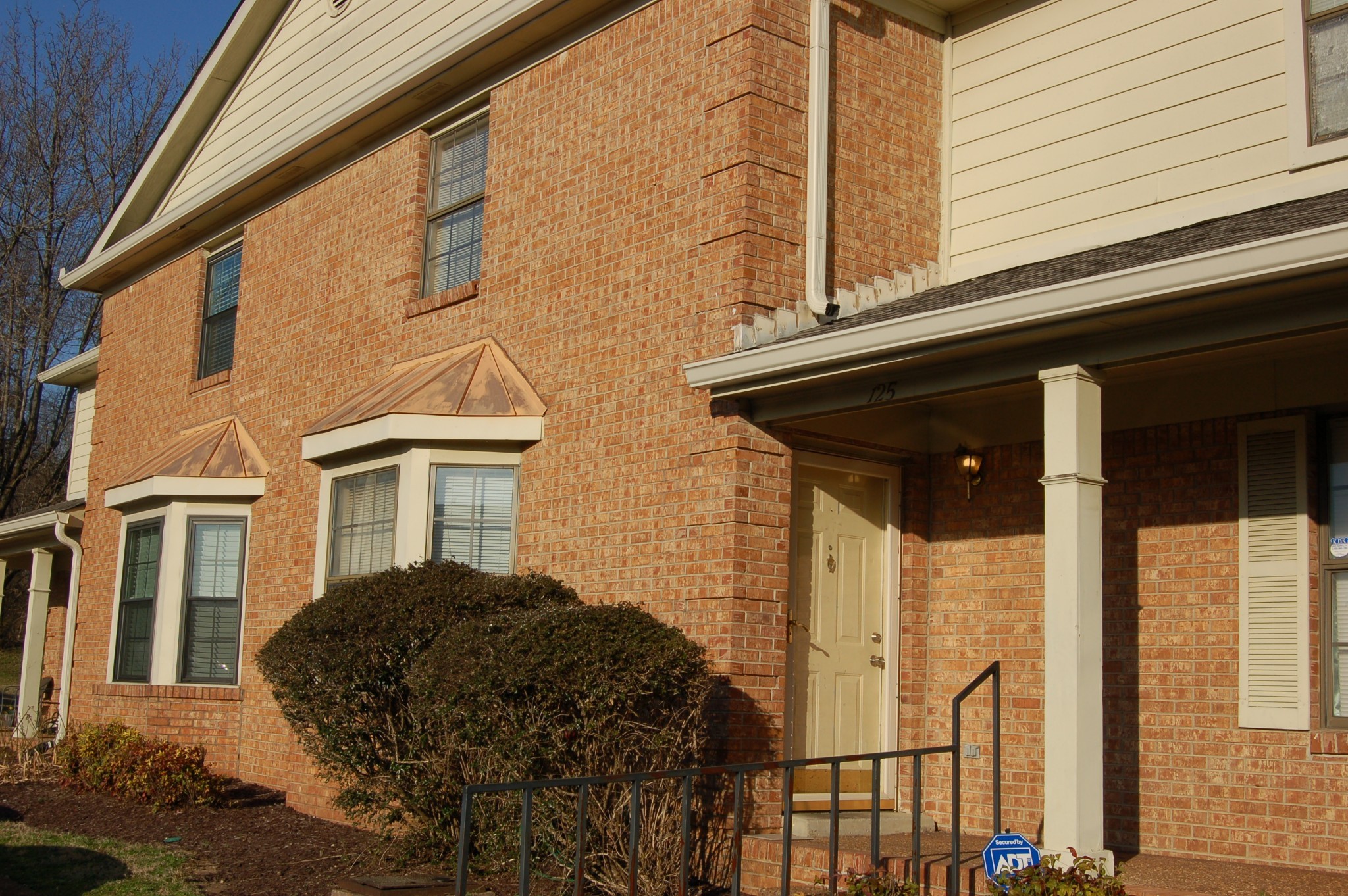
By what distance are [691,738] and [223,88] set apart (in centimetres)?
1067

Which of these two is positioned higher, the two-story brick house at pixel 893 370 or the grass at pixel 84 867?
the two-story brick house at pixel 893 370

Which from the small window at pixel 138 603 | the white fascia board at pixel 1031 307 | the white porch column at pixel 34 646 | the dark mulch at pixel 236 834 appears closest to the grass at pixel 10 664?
the white porch column at pixel 34 646

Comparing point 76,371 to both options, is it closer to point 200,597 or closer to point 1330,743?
point 200,597

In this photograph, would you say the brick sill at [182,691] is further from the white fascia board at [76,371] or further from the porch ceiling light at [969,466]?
the porch ceiling light at [969,466]

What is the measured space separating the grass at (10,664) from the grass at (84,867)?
2094 cm

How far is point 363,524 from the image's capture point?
1084cm

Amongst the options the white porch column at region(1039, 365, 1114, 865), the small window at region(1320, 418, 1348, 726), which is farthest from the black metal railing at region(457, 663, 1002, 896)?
the small window at region(1320, 418, 1348, 726)

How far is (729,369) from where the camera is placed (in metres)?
7.84

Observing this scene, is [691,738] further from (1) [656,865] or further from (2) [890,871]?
(2) [890,871]

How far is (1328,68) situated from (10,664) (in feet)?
102

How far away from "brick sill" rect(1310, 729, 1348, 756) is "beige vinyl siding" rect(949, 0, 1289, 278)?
285cm

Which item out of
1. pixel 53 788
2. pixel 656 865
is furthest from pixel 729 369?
pixel 53 788

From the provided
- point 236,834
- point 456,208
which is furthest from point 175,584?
point 456,208

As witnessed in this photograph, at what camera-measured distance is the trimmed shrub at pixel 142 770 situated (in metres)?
11.1
